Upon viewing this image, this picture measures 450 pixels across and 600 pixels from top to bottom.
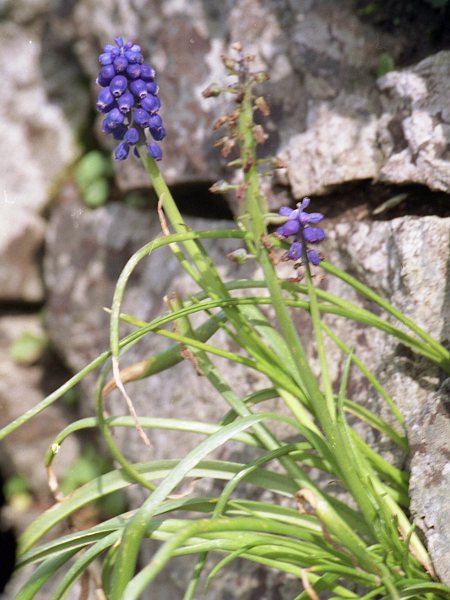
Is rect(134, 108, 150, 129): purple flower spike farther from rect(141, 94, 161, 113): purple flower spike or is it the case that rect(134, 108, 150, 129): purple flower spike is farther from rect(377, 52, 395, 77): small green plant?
rect(377, 52, 395, 77): small green plant

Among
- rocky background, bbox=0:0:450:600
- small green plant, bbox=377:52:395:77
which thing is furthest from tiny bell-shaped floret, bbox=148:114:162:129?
small green plant, bbox=377:52:395:77

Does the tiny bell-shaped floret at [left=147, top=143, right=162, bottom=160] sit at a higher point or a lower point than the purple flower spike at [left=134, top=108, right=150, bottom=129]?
lower

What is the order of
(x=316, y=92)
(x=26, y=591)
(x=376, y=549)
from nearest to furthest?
1. (x=26, y=591)
2. (x=376, y=549)
3. (x=316, y=92)

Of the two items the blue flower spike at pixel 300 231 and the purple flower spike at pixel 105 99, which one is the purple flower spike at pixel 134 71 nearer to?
the purple flower spike at pixel 105 99

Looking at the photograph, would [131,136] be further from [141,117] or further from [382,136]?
[382,136]

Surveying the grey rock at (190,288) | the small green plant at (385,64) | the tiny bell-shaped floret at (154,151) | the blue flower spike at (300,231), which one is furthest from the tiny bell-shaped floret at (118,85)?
the small green plant at (385,64)

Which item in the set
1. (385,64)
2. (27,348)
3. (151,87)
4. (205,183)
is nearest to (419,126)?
(385,64)

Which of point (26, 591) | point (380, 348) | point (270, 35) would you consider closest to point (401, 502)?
point (380, 348)

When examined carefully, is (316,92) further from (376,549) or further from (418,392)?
(376,549)
